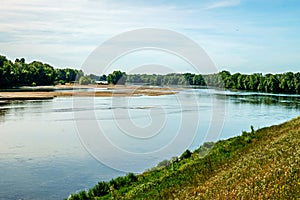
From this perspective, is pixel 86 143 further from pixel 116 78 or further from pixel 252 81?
pixel 252 81

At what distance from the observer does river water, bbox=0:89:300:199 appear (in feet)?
70.3

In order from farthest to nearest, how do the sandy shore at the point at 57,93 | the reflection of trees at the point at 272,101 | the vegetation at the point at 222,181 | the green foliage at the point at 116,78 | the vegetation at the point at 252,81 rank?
the green foliage at the point at 116,78, the vegetation at the point at 252,81, the sandy shore at the point at 57,93, the reflection of trees at the point at 272,101, the vegetation at the point at 222,181

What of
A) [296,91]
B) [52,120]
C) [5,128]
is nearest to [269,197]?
[5,128]

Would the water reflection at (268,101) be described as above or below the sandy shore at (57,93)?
below

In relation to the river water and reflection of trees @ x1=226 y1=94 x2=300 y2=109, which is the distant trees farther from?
the river water

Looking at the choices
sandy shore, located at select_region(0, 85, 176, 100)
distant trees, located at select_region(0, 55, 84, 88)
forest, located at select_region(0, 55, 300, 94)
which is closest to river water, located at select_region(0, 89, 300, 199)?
sandy shore, located at select_region(0, 85, 176, 100)

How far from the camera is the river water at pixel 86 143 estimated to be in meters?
21.4

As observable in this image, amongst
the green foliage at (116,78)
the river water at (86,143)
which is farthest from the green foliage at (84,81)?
the river water at (86,143)

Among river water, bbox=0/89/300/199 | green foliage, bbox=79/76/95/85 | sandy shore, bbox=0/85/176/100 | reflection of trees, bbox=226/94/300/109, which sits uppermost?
green foliage, bbox=79/76/95/85

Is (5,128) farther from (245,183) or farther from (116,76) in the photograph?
(116,76)

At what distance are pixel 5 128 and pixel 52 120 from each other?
7.55 m

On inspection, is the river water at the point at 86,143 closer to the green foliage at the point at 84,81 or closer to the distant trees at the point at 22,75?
the distant trees at the point at 22,75

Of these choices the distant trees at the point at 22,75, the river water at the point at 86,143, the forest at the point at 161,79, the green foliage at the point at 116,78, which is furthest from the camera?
the green foliage at the point at 116,78

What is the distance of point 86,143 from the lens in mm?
32281
